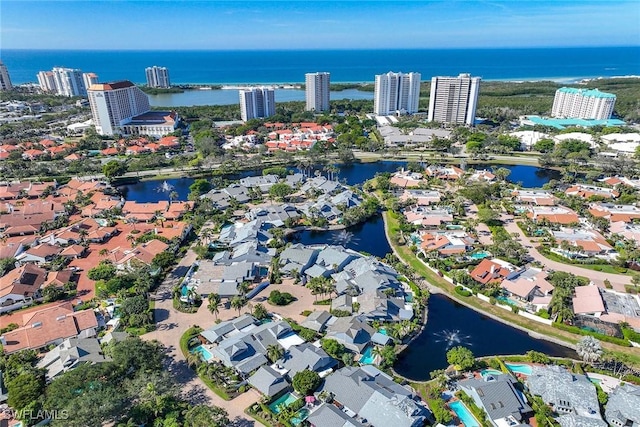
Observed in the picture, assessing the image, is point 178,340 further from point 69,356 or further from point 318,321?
point 318,321

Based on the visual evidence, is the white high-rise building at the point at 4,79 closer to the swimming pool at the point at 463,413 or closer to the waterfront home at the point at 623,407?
the swimming pool at the point at 463,413

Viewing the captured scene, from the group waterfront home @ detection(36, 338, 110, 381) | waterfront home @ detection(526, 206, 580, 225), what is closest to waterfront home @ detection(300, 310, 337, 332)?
waterfront home @ detection(36, 338, 110, 381)

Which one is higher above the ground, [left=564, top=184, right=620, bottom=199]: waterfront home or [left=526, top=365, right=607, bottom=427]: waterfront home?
[left=564, top=184, right=620, bottom=199]: waterfront home

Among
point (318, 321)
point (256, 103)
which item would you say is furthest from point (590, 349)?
point (256, 103)

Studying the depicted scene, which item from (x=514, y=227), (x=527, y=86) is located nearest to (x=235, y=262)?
(x=514, y=227)

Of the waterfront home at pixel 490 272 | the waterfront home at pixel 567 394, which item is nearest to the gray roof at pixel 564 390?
the waterfront home at pixel 567 394

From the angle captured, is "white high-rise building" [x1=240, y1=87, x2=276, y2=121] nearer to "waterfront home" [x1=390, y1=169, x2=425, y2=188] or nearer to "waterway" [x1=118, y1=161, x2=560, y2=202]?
"waterway" [x1=118, y1=161, x2=560, y2=202]

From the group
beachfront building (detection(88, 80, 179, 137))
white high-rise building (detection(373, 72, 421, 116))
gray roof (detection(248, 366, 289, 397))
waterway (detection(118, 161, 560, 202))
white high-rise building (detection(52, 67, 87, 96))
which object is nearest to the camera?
gray roof (detection(248, 366, 289, 397))
